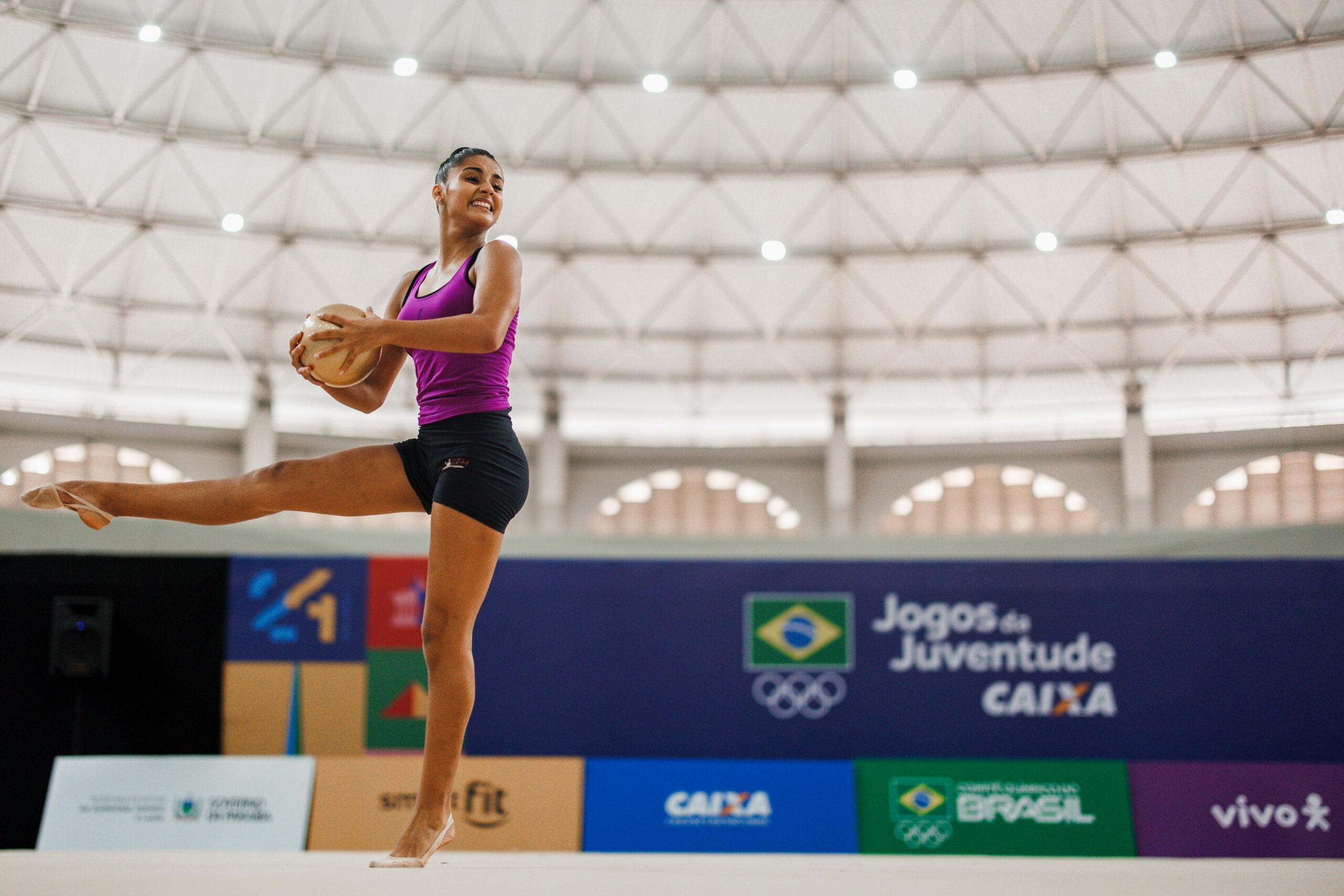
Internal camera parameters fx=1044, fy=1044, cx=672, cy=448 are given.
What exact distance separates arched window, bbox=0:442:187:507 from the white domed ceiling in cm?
98

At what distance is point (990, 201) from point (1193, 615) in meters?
14.1

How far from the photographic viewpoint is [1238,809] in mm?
6281

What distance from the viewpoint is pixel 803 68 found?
1828cm

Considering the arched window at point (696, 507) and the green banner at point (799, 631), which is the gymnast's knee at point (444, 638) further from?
the arched window at point (696, 507)

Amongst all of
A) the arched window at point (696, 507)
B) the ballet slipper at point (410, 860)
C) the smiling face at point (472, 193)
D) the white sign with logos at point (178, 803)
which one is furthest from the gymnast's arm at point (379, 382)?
the arched window at point (696, 507)

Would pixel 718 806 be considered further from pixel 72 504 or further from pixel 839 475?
pixel 839 475

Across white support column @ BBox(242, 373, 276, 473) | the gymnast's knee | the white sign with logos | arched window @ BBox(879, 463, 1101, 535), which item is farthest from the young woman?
arched window @ BBox(879, 463, 1101, 535)

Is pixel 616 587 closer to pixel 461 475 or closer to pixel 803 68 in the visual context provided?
pixel 461 475

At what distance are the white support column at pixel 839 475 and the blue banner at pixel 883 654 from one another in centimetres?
1574

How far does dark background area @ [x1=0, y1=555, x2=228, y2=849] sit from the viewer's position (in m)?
6.48

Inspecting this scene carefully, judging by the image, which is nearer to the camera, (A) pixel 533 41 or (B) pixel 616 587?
(B) pixel 616 587

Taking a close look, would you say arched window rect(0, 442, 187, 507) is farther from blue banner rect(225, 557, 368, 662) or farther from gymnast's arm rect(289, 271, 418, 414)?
gymnast's arm rect(289, 271, 418, 414)

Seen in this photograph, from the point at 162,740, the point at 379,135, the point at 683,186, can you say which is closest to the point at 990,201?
the point at 683,186

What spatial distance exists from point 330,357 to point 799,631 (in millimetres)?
4862
